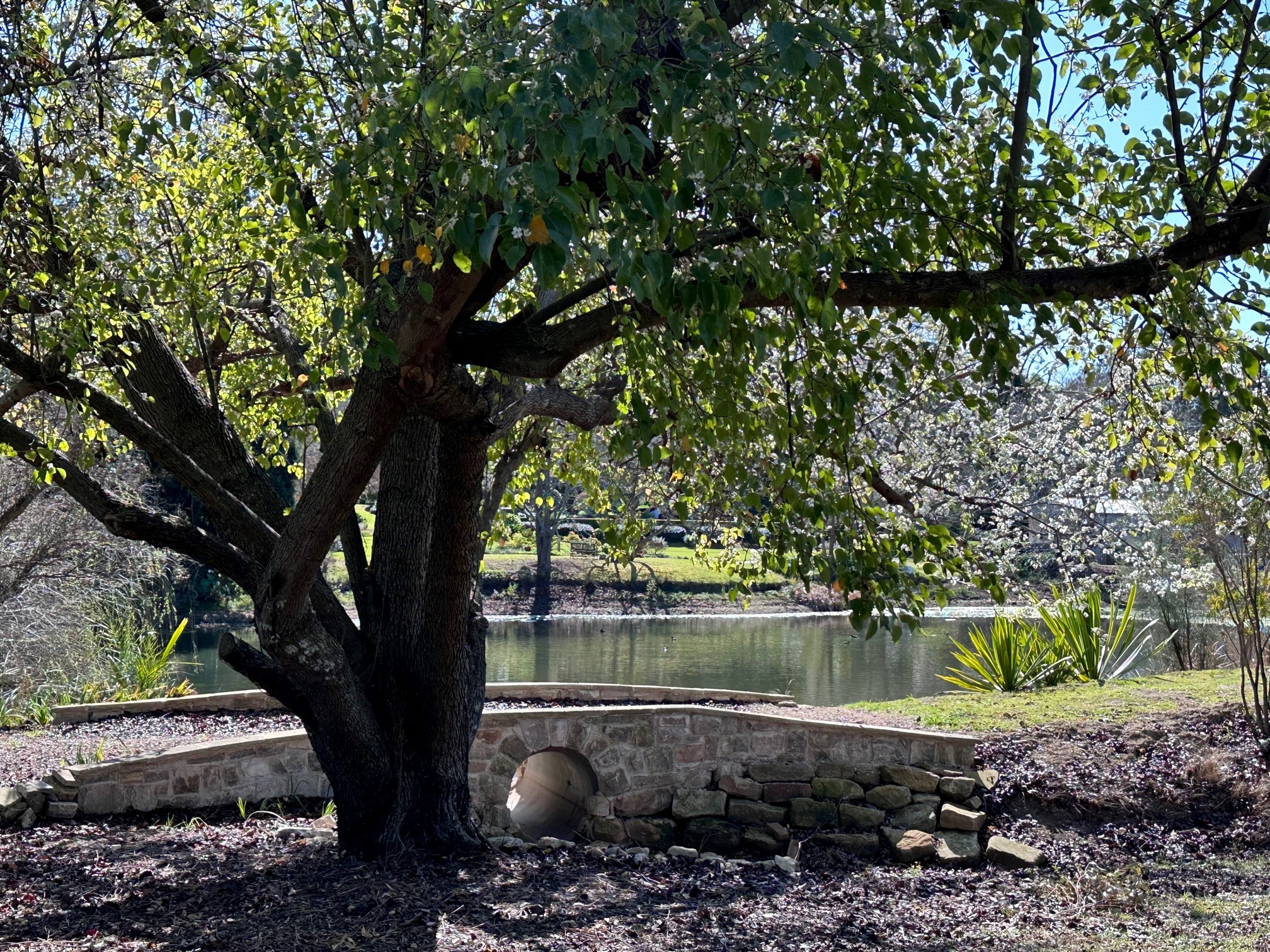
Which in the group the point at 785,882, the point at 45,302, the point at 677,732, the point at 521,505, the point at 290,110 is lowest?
the point at 785,882

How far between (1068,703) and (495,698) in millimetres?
5189

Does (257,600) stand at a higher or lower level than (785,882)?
higher

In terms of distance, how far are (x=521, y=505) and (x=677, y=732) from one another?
2.15 m

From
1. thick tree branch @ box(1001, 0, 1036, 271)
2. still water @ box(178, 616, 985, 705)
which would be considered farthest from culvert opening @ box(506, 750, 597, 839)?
thick tree branch @ box(1001, 0, 1036, 271)

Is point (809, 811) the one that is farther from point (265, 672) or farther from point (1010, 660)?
point (265, 672)

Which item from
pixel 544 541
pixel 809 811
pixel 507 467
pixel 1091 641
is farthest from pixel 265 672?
pixel 544 541

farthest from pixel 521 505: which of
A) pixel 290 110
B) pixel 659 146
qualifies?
pixel 659 146

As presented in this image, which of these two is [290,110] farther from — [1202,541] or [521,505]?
[1202,541]

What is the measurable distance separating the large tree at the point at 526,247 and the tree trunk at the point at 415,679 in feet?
0.07

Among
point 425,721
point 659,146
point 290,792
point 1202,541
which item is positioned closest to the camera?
point 659,146

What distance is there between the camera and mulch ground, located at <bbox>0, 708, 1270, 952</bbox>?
4.51 m

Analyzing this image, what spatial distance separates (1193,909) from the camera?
590cm

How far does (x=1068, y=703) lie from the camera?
9.88m

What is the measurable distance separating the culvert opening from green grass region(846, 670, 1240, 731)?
2906 millimetres
